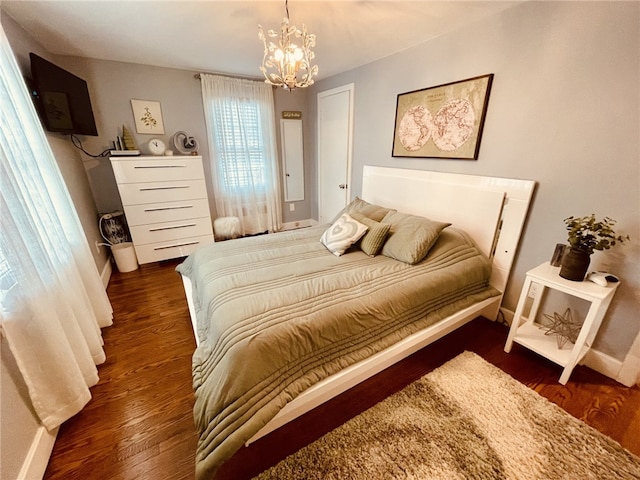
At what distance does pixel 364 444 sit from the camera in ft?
4.09

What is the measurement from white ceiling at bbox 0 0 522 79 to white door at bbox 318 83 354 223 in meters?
0.67

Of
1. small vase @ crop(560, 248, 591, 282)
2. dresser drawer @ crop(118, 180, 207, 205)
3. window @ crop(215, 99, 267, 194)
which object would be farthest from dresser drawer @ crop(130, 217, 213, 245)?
small vase @ crop(560, 248, 591, 282)

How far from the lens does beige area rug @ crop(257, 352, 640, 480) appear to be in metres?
1.14

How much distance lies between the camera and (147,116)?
10.3ft

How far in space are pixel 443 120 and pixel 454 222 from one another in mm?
902

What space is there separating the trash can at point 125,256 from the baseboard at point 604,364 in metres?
4.26

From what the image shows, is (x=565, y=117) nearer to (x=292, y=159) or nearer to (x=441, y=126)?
(x=441, y=126)

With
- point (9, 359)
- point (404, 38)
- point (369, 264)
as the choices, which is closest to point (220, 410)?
point (9, 359)

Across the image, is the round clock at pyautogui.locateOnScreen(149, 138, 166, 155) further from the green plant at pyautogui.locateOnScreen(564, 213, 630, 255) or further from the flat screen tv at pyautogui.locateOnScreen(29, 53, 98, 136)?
the green plant at pyautogui.locateOnScreen(564, 213, 630, 255)

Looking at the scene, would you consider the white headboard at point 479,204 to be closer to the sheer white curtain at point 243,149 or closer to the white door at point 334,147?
the white door at point 334,147

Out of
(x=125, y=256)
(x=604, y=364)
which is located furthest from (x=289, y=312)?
(x=125, y=256)

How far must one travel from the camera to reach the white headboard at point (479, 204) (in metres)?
1.89

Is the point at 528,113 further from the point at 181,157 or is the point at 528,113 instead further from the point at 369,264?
the point at 181,157

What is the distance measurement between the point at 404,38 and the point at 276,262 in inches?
88.4
